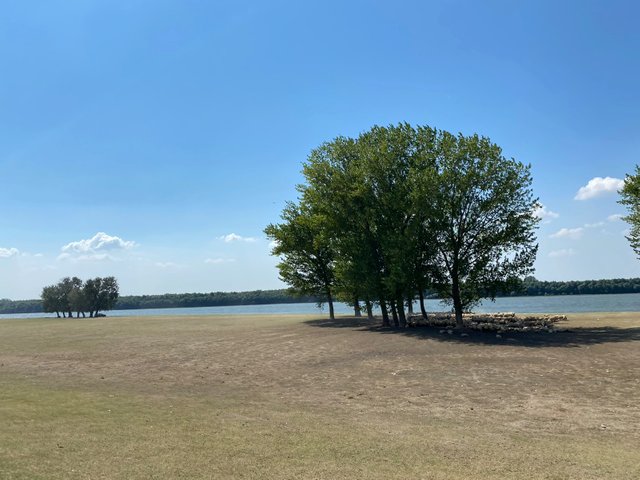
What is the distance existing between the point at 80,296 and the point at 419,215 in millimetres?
100140

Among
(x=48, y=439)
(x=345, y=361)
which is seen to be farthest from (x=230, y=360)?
(x=48, y=439)

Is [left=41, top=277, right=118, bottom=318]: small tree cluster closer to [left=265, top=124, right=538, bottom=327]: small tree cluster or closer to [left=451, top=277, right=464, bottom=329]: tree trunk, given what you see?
[left=265, top=124, right=538, bottom=327]: small tree cluster

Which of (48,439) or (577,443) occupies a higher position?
(48,439)

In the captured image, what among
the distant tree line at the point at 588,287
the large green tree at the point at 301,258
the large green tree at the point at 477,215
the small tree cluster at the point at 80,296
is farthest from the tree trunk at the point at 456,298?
the distant tree line at the point at 588,287

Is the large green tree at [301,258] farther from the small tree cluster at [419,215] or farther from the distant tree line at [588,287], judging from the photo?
the distant tree line at [588,287]

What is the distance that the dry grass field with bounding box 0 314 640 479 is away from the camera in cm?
860

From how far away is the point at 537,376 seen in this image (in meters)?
18.3

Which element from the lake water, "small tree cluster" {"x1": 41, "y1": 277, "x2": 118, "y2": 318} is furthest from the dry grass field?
"small tree cluster" {"x1": 41, "y1": 277, "x2": 118, "y2": 318}

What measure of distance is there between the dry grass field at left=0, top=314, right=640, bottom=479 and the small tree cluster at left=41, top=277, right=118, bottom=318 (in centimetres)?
9491

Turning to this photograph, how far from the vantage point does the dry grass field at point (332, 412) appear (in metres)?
8.60

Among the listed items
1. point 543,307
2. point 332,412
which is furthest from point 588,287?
point 332,412

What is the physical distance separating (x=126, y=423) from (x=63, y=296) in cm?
12316

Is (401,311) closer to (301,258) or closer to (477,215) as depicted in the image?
(477,215)

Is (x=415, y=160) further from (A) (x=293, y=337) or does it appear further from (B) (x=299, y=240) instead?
(B) (x=299, y=240)
